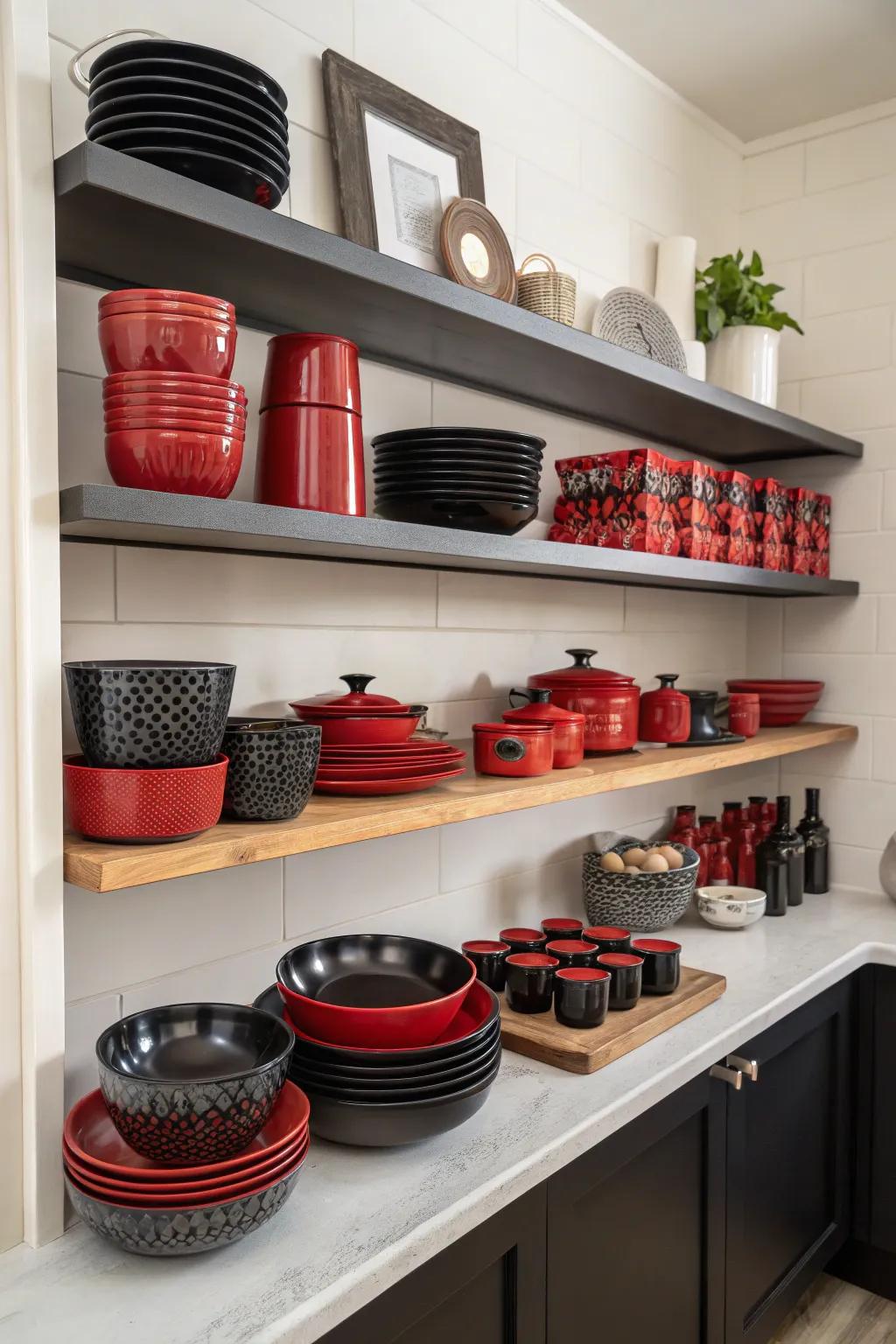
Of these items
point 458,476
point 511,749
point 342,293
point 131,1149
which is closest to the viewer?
point 131,1149

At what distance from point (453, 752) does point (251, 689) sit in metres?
0.32

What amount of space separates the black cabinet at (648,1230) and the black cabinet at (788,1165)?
0.21 ft

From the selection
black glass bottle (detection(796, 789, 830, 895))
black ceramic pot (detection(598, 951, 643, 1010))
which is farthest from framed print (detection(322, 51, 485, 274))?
black glass bottle (detection(796, 789, 830, 895))

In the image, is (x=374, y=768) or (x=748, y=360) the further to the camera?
(x=748, y=360)

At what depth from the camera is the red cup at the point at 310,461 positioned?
1300 mm

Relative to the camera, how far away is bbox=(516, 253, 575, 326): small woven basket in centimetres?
182

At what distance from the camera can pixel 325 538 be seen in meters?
1.25

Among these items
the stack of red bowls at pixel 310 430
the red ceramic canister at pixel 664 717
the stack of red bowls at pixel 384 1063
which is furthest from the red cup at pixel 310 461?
the red ceramic canister at pixel 664 717

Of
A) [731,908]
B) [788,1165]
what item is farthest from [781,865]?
[788,1165]

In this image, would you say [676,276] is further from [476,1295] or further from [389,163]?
[476,1295]

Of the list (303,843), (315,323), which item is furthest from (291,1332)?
(315,323)

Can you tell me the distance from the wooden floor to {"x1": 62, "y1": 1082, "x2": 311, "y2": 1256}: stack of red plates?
59.4 inches

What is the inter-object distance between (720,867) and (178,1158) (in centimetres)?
156

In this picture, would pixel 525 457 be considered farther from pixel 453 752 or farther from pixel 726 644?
pixel 726 644
